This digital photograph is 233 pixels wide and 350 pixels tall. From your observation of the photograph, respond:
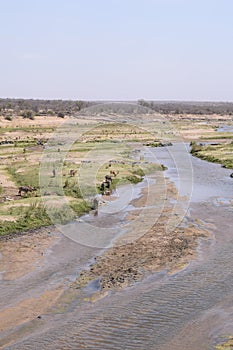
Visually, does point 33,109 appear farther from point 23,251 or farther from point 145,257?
point 145,257

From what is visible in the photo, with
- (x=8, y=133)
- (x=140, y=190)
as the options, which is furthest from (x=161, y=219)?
(x=8, y=133)

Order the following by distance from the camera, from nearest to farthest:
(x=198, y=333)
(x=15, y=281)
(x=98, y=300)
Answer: (x=198, y=333), (x=98, y=300), (x=15, y=281)

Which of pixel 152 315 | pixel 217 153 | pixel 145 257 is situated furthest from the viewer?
pixel 217 153

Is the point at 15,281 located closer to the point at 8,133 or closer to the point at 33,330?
the point at 33,330

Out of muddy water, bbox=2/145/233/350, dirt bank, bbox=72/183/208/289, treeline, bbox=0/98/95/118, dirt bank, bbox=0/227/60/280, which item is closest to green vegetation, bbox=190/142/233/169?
dirt bank, bbox=72/183/208/289

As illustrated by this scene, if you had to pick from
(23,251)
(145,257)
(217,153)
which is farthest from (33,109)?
(145,257)

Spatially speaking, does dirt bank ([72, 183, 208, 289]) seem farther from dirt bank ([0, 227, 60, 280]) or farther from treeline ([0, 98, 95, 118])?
treeline ([0, 98, 95, 118])

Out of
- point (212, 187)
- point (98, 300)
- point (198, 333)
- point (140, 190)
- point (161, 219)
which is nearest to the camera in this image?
Result: point (198, 333)

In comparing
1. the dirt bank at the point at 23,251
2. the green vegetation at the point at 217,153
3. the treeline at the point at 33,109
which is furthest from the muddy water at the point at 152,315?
the treeline at the point at 33,109

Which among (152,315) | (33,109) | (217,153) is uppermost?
(33,109)
